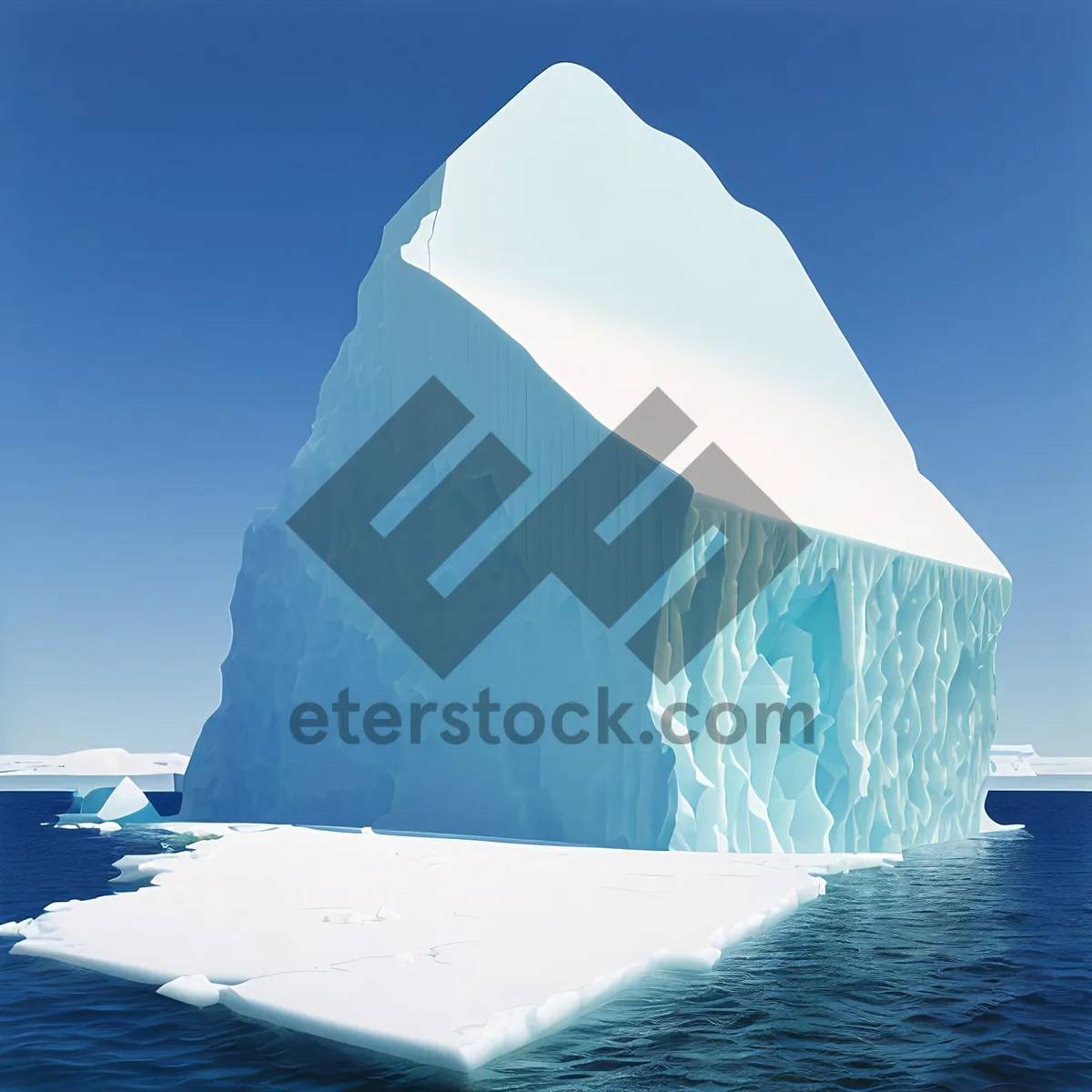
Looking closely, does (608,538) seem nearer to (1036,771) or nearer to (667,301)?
(667,301)

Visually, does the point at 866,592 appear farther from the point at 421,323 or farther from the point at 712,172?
the point at 712,172

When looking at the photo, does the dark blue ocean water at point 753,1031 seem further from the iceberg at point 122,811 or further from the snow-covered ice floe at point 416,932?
the iceberg at point 122,811

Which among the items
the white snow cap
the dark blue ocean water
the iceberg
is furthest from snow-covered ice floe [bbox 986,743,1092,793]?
the dark blue ocean water

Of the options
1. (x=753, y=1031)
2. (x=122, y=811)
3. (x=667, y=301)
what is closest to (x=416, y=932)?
(x=753, y=1031)

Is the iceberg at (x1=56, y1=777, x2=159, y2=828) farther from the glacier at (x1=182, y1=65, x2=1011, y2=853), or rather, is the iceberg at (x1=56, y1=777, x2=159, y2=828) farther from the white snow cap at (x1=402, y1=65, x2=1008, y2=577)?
the white snow cap at (x1=402, y1=65, x2=1008, y2=577)

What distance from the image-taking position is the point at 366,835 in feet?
42.2

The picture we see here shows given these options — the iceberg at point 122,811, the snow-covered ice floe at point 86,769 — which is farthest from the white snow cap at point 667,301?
the snow-covered ice floe at point 86,769

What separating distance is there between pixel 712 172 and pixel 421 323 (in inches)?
323

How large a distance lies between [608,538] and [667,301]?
6337mm

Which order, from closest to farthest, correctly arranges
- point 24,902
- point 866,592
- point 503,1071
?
1. point 503,1071
2. point 24,902
3. point 866,592

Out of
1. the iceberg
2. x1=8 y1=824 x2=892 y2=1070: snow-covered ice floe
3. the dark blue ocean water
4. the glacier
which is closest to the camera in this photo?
the dark blue ocean water

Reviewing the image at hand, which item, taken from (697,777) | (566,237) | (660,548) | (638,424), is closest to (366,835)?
(697,777)

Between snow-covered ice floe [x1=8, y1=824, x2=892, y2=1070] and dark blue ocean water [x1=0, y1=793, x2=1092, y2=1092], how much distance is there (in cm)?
14

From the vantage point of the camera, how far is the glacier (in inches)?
515
